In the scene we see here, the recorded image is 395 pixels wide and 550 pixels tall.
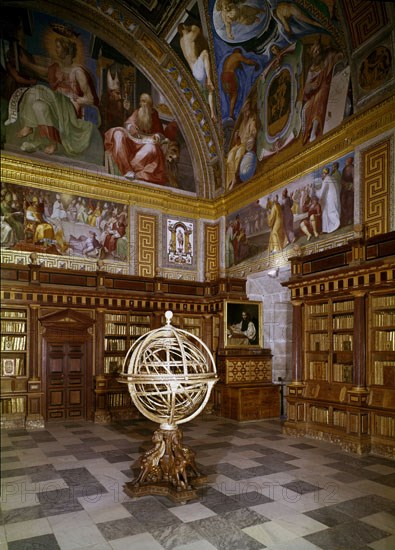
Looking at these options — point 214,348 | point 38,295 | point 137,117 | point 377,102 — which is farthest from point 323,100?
point 38,295

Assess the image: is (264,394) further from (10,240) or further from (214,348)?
(10,240)

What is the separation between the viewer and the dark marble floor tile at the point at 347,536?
4395 millimetres

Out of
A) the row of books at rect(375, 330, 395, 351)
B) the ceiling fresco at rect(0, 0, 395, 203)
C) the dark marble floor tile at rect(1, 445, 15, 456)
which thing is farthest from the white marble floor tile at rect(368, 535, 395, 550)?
the ceiling fresco at rect(0, 0, 395, 203)

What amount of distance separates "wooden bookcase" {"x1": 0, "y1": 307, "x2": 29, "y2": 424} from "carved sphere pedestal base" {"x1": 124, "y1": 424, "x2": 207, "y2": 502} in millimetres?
5723

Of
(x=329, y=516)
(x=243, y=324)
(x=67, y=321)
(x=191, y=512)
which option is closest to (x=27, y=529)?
(x=191, y=512)

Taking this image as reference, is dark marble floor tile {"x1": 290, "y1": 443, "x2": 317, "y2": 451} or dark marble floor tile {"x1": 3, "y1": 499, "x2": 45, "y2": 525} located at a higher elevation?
dark marble floor tile {"x1": 3, "y1": 499, "x2": 45, "y2": 525}

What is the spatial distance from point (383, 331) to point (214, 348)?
558 cm

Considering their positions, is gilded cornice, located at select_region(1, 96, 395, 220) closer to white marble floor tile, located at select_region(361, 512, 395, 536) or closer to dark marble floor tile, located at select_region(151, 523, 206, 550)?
white marble floor tile, located at select_region(361, 512, 395, 536)

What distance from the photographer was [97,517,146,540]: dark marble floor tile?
15.1 feet

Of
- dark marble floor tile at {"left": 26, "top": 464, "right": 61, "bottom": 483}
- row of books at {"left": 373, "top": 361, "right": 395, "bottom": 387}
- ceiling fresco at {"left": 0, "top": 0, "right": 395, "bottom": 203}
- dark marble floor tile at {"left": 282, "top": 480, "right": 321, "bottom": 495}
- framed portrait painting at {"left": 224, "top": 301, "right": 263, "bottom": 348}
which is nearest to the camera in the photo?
dark marble floor tile at {"left": 282, "top": 480, "right": 321, "bottom": 495}

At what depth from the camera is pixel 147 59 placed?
1323 cm

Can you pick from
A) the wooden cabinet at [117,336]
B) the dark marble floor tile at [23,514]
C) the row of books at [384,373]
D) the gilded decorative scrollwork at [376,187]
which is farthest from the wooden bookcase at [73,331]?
the dark marble floor tile at [23,514]

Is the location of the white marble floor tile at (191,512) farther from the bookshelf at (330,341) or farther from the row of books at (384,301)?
the row of books at (384,301)

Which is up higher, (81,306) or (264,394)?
(81,306)
